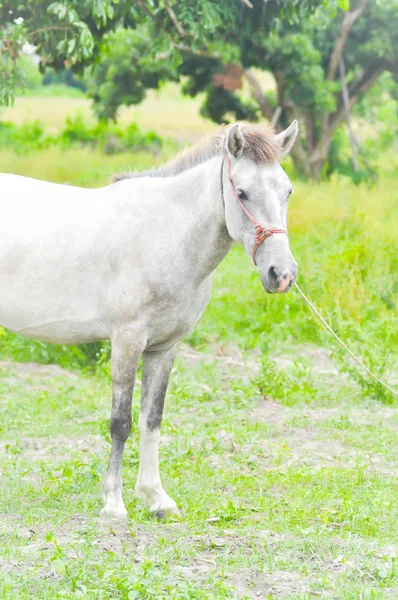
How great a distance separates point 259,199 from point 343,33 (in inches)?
509

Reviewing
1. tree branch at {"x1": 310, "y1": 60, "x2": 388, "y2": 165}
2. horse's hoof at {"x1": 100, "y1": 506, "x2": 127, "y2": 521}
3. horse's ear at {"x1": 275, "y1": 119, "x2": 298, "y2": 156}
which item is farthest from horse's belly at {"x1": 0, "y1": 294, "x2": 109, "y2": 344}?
tree branch at {"x1": 310, "y1": 60, "x2": 388, "y2": 165}

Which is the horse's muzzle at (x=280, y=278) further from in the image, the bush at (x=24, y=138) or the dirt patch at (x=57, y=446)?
the bush at (x=24, y=138)

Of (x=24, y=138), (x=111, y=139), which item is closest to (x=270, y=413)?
(x=111, y=139)

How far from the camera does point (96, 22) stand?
296 inches

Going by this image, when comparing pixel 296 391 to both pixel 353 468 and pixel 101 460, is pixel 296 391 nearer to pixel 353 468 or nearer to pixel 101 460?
pixel 353 468

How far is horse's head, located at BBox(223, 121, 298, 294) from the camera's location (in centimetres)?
402

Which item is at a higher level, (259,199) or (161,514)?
(259,199)

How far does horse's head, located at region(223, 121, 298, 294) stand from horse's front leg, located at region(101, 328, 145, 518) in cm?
83

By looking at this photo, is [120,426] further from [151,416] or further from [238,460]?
[238,460]

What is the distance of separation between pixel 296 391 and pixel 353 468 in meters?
1.59

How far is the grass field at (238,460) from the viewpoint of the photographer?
3.79 metres

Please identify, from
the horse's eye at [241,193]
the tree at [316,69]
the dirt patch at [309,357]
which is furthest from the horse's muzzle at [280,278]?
the tree at [316,69]

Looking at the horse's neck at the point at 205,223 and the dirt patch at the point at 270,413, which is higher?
the horse's neck at the point at 205,223

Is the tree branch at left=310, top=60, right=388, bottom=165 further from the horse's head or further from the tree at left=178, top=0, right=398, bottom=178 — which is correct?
the horse's head
